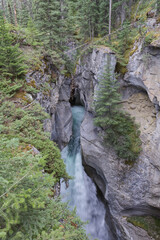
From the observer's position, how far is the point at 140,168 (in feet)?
33.9

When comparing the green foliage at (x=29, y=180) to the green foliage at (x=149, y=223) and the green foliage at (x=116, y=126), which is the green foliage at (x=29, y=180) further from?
the green foliage at (x=149, y=223)

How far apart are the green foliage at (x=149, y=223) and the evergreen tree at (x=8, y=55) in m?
13.4

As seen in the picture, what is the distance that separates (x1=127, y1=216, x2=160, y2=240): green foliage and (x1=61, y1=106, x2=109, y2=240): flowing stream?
313cm

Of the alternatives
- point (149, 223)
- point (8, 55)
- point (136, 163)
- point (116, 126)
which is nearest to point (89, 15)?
point (8, 55)

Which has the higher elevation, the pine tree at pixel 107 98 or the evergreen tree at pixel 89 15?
the evergreen tree at pixel 89 15

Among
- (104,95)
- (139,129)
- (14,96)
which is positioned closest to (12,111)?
(14,96)

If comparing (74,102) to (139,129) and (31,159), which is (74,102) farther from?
(31,159)

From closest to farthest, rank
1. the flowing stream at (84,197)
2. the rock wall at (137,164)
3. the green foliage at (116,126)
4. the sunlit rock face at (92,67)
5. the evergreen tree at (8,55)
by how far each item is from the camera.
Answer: the evergreen tree at (8,55) < the rock wall at (137,164) < the green foliage at (116,126) < the flowing stream at (84,197) < the sunlit rock face at (92,67)

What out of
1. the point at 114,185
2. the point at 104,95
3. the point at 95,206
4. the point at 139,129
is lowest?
the point at 95,206

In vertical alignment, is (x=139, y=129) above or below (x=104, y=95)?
below

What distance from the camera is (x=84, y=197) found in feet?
42.9

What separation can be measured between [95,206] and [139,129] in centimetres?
857

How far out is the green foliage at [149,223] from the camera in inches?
376

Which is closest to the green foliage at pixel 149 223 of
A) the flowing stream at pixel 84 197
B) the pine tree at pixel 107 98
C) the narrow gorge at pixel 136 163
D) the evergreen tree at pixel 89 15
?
the narrow gorge at pixel 136 163
